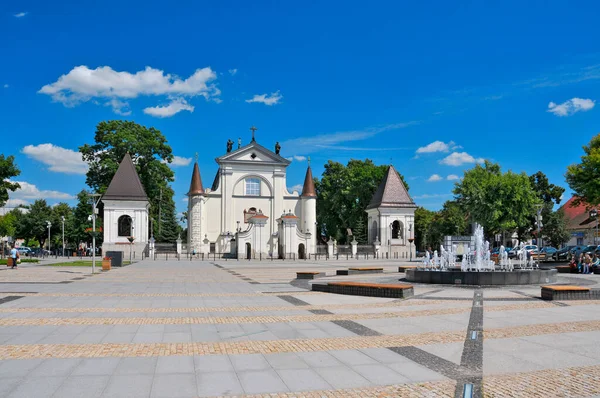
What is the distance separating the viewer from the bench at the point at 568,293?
1509 cm

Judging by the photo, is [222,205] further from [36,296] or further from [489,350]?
[489,350]

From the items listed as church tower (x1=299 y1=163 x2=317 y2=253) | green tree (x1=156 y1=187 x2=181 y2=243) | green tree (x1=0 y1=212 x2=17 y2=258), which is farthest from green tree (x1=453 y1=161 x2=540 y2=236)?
green tree (x1=0 y1=212 x2=17 y2=258)

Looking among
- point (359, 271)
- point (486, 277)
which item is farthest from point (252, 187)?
point (486, 277)

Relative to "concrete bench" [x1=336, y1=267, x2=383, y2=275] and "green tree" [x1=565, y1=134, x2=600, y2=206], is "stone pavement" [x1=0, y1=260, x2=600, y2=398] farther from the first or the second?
"green tree" [x1=565, y1=134, x2=600, y2=206]

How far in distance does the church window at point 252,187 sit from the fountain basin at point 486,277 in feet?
163

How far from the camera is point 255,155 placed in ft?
227

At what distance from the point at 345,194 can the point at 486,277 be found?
191 ft

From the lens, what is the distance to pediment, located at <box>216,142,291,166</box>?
68.5 meters

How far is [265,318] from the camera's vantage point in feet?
39.5

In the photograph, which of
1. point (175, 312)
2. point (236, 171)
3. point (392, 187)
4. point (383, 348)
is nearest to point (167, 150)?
point (236, 171)

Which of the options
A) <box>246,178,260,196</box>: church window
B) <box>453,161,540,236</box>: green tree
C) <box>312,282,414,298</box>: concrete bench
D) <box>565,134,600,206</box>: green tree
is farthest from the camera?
<box>246,178,260,196</box>: church window

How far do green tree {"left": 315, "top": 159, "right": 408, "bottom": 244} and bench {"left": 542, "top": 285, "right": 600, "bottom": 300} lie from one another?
60.2 m

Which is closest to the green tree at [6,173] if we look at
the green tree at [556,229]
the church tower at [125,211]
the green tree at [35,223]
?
the church tower at [125,211]

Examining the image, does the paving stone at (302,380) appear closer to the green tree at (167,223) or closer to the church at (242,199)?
the church at (242,199)
